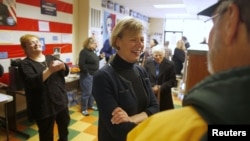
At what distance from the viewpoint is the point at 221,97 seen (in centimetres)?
31

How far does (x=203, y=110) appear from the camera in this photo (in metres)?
0.32

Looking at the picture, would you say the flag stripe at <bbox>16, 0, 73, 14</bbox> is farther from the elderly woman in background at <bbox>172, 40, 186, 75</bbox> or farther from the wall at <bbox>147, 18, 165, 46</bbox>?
the wall at <bbox>147, 18, 165, 46</bbox>

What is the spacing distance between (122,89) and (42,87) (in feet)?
3.76

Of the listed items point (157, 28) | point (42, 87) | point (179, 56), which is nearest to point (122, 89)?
point (42, 87)

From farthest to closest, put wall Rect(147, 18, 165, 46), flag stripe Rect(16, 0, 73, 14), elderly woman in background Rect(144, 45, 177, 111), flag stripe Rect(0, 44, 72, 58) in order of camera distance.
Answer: wall Rect(147, 18, 165, 46) → flag stripe Rect(16, 0, 73, 14) → flag stripe Rect(0, 44, 72, 58) → elderly woman in background Rect(144, 45, 177, 111)

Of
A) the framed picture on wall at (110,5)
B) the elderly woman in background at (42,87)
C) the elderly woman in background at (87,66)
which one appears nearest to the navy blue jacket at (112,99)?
the elderly woman in background at (42,87)

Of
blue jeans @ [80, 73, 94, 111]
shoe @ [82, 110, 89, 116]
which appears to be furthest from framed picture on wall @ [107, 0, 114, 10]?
shoe @ [82, 110, 89, 116]

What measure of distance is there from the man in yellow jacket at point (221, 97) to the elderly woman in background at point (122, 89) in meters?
0.64

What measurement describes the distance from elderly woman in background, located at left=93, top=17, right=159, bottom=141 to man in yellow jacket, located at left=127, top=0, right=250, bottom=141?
0.64 m

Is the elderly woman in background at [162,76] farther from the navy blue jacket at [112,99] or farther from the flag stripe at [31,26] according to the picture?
the flag stripe at [31,26]

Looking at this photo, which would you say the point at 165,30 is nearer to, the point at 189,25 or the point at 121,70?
the point at 189,25

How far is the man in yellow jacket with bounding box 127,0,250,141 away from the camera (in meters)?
0.30

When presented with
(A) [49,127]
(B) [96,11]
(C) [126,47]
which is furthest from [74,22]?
(C) [126,47]

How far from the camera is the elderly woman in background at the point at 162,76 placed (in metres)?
2.46
